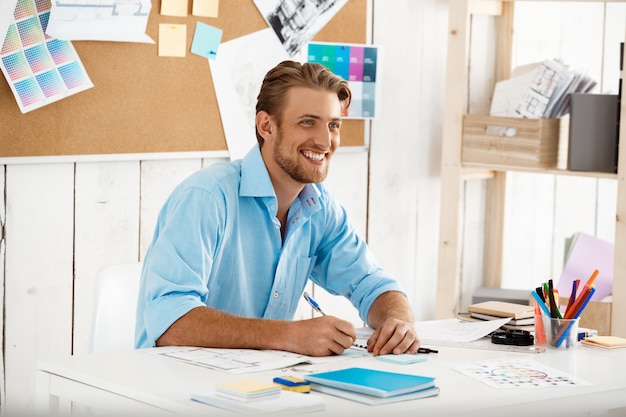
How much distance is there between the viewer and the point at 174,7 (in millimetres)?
2715

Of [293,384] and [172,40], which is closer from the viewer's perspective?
[293,384]

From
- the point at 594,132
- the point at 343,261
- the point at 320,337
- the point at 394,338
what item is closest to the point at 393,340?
the point at 394,338

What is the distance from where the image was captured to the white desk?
1507 millimetres

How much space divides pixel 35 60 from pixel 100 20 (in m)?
0.21

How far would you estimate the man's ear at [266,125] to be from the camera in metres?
2.32

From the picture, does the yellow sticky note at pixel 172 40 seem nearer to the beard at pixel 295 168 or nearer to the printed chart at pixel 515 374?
the beard at pixel 295 168

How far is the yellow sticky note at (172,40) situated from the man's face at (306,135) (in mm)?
585

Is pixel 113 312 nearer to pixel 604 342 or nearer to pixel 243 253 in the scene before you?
pixel 243 253

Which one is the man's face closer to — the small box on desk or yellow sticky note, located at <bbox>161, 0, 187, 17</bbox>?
yellow sticky note, located at <bbox>161, 0, 187, 17</bbox>

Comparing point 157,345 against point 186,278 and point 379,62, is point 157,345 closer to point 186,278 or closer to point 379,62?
point 186,278

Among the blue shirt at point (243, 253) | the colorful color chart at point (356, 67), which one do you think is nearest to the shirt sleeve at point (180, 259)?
the blue shirt at point (243, 253)

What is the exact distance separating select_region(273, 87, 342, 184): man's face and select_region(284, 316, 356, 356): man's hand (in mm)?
491

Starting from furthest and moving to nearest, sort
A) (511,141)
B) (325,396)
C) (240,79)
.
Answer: (511,141) → (240,79) → (325,396)

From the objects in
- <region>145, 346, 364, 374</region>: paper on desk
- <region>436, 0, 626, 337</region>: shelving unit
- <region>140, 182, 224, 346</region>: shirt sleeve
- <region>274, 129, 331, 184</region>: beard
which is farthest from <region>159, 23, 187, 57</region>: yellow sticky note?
<region>145, 346, 364, 374</region>: paper on desk
